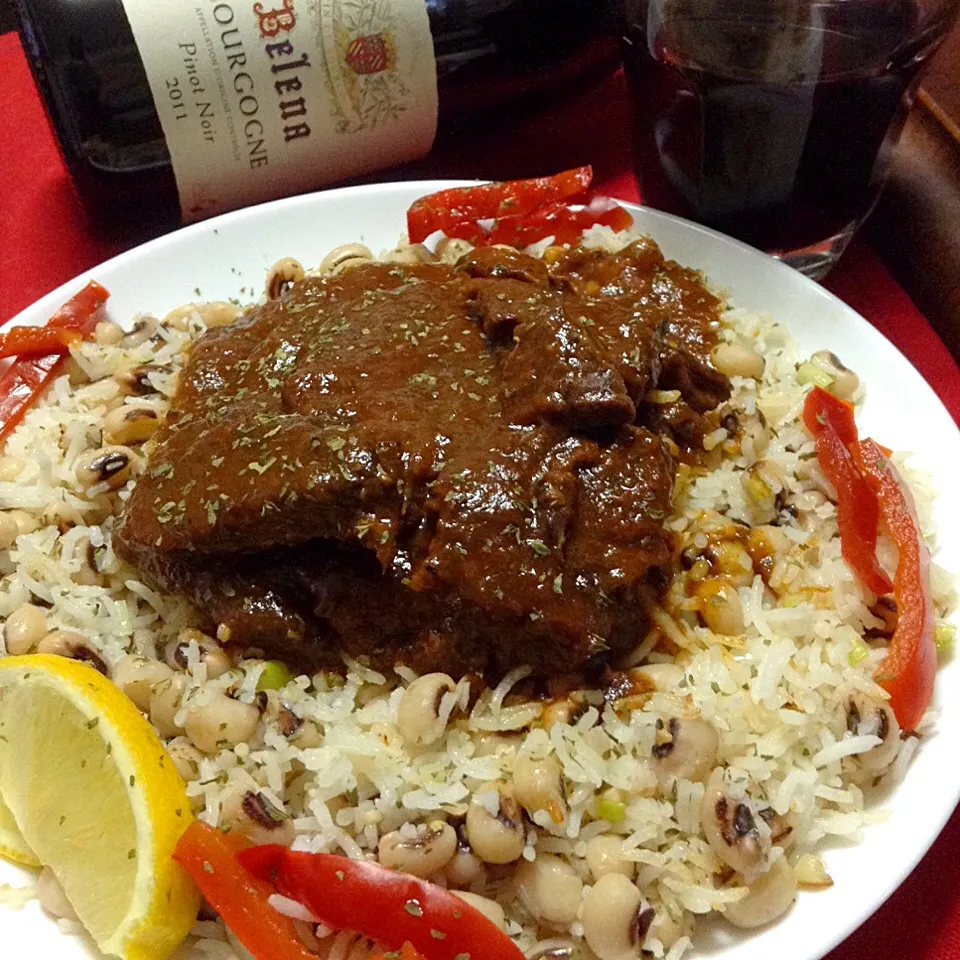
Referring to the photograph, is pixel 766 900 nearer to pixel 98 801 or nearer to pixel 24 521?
pixel 98 801

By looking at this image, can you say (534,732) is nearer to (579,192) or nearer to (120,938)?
(120,938)

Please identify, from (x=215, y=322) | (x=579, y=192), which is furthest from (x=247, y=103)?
(x=579, y=192)

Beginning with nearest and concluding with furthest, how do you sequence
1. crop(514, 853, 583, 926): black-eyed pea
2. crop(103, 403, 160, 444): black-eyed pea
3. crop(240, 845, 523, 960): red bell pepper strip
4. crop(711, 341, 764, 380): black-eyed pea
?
1. crop(240, 845, 523, 960): red bell pepper strip
2. crop(514, 853, 583, 926): black-eyed pea
3. crop(103, 403, 160, 444): black-eyed pea
4. crop(711, 341, 764, 380): black-eyed pea

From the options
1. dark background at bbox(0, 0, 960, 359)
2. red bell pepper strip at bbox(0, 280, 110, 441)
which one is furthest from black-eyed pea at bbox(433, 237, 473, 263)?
dark background at bbox(0, 0, 960, 359)

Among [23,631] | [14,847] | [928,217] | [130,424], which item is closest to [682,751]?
[14,847]

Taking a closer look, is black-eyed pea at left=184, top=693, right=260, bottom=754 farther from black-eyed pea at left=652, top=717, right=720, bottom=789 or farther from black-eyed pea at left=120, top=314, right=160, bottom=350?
black-eyed pea at left=120, top=314, right=160, bottom=350

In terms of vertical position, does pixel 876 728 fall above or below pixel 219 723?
below
